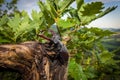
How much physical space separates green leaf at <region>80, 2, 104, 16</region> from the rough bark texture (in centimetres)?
28

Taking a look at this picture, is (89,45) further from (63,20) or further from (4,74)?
(4,74)

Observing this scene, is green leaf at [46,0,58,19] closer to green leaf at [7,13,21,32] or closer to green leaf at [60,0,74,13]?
green leaf at [60,0,74,13]

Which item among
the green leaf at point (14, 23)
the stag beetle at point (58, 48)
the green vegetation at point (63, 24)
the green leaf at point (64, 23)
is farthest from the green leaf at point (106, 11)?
the green leaf at point (14, 23)

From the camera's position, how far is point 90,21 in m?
1.36

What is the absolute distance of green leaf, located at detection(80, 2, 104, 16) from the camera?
1.27m

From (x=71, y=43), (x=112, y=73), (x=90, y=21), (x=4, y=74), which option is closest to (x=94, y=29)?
(x=90, y=21)

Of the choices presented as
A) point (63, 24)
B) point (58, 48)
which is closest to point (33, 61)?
point (58, 48)

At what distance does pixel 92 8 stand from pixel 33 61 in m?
0.41

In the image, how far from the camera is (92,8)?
129 cm

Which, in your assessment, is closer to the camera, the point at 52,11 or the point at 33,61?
the point at 33,61

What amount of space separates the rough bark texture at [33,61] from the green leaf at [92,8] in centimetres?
28

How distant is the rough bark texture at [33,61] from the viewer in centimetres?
99

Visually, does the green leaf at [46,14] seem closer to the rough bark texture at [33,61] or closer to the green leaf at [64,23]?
the green leaf at [64,23]

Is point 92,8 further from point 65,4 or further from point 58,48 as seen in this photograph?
point 58,48
